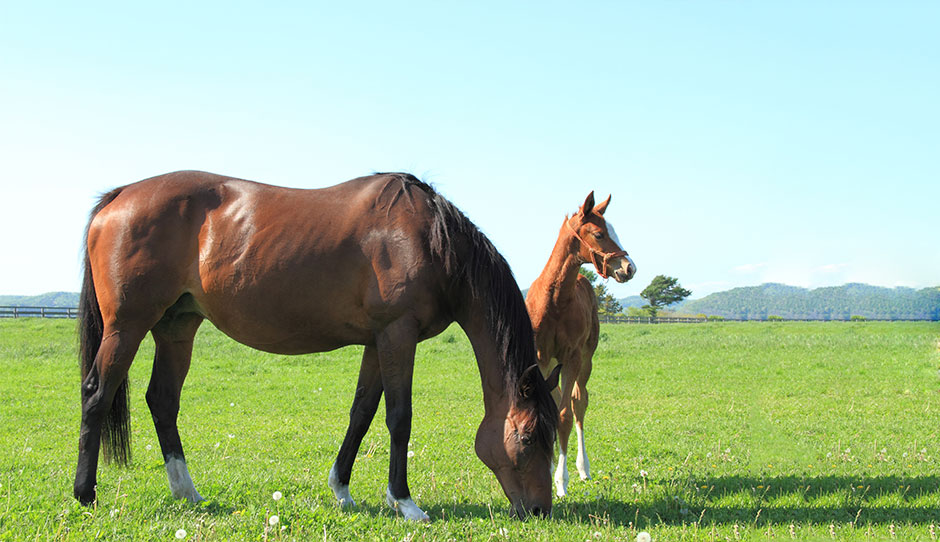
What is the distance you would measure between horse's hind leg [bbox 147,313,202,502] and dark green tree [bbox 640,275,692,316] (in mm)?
98855

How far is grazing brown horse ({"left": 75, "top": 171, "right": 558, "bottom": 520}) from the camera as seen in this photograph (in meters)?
4.82

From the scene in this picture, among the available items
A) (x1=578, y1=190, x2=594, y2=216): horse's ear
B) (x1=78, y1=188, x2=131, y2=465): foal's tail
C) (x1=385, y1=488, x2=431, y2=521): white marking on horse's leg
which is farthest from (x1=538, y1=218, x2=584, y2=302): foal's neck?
(x1=78, y1=188, x2=131, y2=465): foal's tail

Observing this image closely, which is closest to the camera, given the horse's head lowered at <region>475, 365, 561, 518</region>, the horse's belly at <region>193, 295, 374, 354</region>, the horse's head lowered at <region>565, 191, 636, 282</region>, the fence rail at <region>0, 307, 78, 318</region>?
the horse's head lowered at <region>475, 365, 561, 518</region>

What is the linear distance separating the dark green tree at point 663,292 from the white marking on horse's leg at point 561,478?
Result: 97.3 meters

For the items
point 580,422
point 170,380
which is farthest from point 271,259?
point 580,422

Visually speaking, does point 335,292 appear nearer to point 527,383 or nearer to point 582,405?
point 527,383

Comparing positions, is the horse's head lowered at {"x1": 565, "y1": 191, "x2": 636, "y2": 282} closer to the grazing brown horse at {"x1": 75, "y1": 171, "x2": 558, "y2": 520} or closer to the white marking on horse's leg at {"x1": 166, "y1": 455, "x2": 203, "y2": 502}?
the grazing brown horse at {"x1": 75, "y1": 171, "x2": 558, "y2": 520}

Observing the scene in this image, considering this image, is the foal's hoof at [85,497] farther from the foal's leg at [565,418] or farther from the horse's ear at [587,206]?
the horse's ear at [587,206]

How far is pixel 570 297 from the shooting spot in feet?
23.0

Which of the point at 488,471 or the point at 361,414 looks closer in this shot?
the point at 361,414

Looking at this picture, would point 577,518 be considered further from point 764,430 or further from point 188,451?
point 764,430

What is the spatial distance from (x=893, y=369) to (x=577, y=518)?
669 inches

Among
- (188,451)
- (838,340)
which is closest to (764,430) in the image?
(188,451)

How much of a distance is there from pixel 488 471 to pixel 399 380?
2.65 meters
